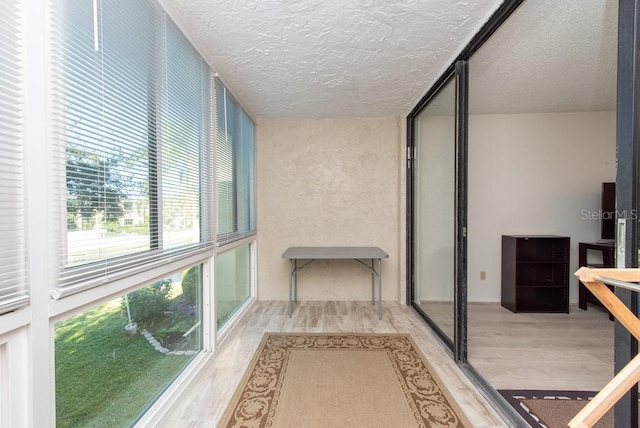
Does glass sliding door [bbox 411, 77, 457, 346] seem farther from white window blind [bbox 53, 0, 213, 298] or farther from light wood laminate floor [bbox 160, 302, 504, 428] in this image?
white window blind [bbox 53, 0, 213, 298]

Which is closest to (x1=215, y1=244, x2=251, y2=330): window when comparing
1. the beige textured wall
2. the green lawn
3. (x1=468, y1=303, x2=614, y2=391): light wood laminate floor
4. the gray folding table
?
the beige textured wall

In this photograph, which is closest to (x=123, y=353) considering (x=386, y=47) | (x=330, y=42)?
(x=330, y=42)

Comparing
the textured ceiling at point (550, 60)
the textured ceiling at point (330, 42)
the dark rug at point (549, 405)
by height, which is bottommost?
the dark rug at point (549, 405)

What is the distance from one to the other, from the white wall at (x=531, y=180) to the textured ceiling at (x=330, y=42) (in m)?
1.54

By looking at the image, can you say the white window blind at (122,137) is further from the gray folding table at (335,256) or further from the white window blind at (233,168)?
the gray folding table at (335,256)

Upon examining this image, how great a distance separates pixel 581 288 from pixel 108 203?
4.88 m

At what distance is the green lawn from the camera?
1143 millimetres

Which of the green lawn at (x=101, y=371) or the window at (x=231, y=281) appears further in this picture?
the window at (x=231, y=281)

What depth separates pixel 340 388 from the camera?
202cm

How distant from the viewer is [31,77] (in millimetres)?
951

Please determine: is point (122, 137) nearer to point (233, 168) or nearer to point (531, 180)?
point (233, 168)

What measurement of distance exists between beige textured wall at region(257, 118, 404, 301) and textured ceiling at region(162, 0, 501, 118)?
863 mm

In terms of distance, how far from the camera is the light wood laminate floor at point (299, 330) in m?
1.78

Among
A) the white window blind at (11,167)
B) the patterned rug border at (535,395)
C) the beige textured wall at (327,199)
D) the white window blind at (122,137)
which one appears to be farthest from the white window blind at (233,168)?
the patterned rug border at (535,395)
